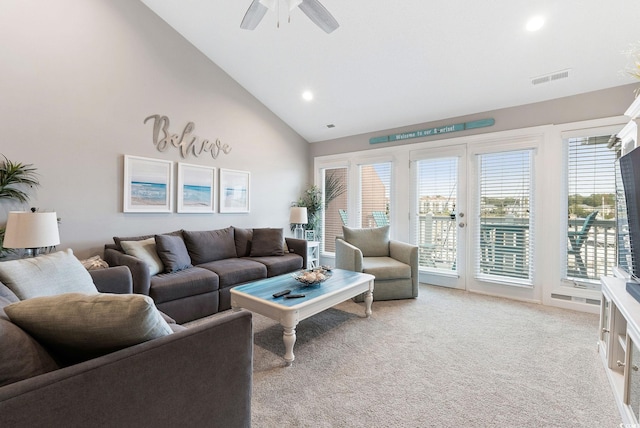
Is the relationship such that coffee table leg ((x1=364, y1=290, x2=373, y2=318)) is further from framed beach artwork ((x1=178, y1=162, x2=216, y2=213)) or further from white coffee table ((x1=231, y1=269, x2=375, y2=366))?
framed beach artwork ((x1=178, y1=162, x2=216, y2=213))

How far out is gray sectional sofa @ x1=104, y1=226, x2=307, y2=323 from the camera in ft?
9.30

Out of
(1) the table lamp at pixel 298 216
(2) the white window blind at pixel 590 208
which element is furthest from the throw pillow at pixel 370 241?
(2) the white window blind at pixel 590 208

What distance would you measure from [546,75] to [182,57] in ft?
14.4

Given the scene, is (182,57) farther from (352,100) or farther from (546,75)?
(546,75)

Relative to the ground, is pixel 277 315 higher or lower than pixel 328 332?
higher

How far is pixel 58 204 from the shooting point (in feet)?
9.82

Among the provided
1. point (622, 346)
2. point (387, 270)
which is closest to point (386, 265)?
point (387, 270)

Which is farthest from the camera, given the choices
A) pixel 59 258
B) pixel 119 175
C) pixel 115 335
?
pixel 119 175

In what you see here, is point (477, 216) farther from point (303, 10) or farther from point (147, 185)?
point (147, 185)

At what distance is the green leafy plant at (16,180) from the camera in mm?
2654

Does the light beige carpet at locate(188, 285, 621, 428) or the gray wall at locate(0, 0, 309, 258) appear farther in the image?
the gray wall at locate(0, 0, 309, 258)

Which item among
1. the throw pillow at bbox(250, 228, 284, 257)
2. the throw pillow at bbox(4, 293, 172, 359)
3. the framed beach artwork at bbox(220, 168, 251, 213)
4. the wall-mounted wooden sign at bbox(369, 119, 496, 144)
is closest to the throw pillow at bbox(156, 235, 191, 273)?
the throw pillow at bbox(250, 228, 284, 257)

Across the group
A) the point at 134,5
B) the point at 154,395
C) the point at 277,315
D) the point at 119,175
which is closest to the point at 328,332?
the point at 277,315

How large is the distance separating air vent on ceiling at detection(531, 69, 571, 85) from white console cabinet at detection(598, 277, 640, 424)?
7.20 ft
